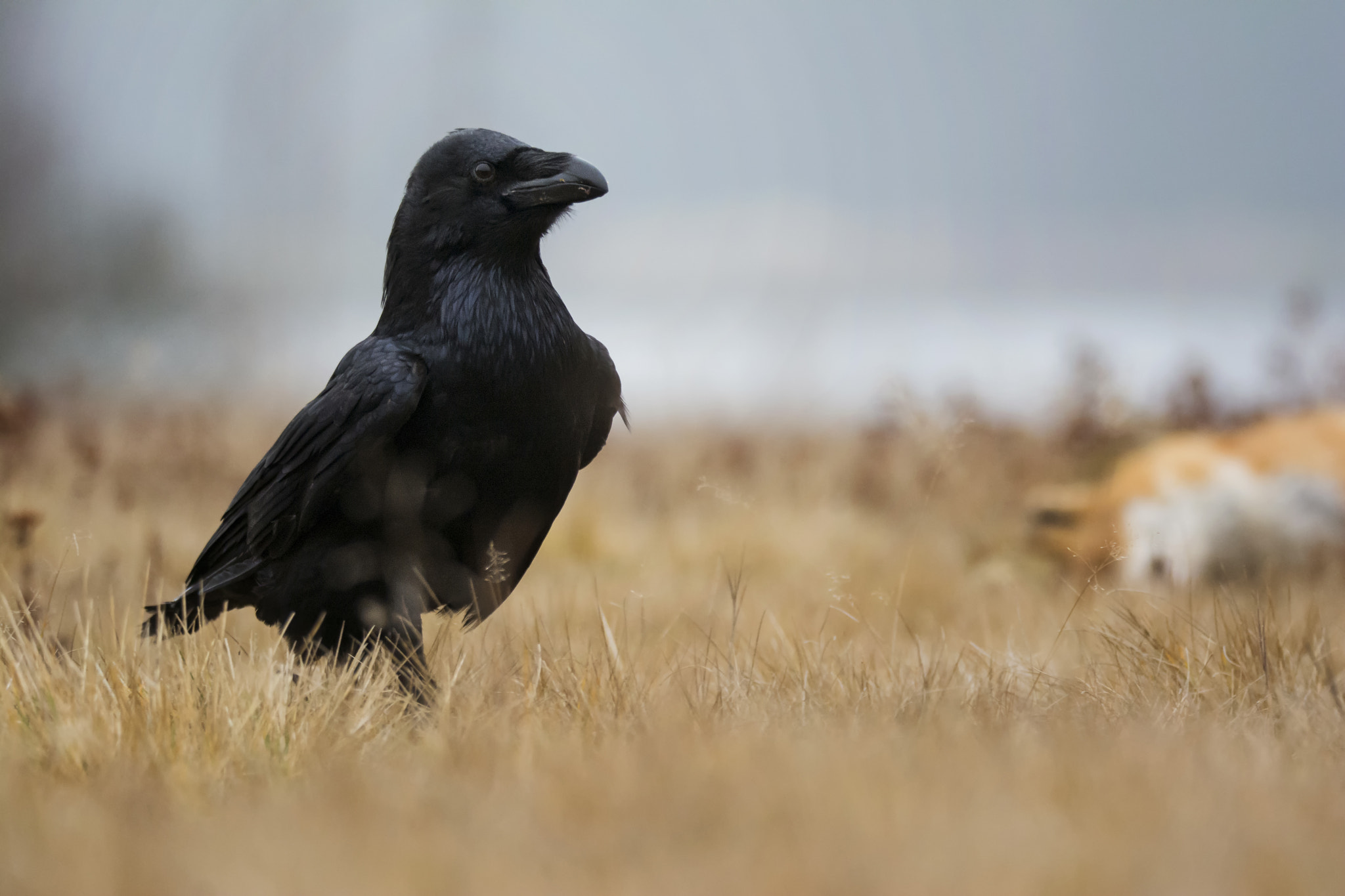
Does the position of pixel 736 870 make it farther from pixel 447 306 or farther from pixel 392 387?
pixel 447 306

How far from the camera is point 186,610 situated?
319 centimetres

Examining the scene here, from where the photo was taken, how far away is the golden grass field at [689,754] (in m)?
1.42

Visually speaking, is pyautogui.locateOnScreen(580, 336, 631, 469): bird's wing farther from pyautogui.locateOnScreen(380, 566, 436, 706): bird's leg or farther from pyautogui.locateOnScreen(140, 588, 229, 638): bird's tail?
pyautogui.locateOnScreen(140, 588, 229, 638): bird's tail

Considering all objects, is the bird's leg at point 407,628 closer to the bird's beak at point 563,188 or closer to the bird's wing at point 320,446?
the bird's wing at point 320,446

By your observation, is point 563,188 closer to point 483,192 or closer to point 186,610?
point 483,192

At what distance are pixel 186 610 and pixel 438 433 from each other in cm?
109

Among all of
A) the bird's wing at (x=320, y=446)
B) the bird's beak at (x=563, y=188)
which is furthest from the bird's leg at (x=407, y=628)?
the bird's beak at (x=563, y=188)

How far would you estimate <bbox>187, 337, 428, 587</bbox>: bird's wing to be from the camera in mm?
2703

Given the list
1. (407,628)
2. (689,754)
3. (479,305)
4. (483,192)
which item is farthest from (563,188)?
(689,754)

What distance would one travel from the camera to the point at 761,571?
17.2 feet

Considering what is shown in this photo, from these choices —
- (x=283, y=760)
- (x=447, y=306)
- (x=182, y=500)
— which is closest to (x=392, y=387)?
(x=447, y=306)

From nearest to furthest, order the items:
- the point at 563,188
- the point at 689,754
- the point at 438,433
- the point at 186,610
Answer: the point at 689,754, the point at 438,433, the point at 563,188, the point at 186,610

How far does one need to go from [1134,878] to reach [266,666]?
6.04 feet

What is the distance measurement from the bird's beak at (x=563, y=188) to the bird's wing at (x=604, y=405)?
1.42 feet
